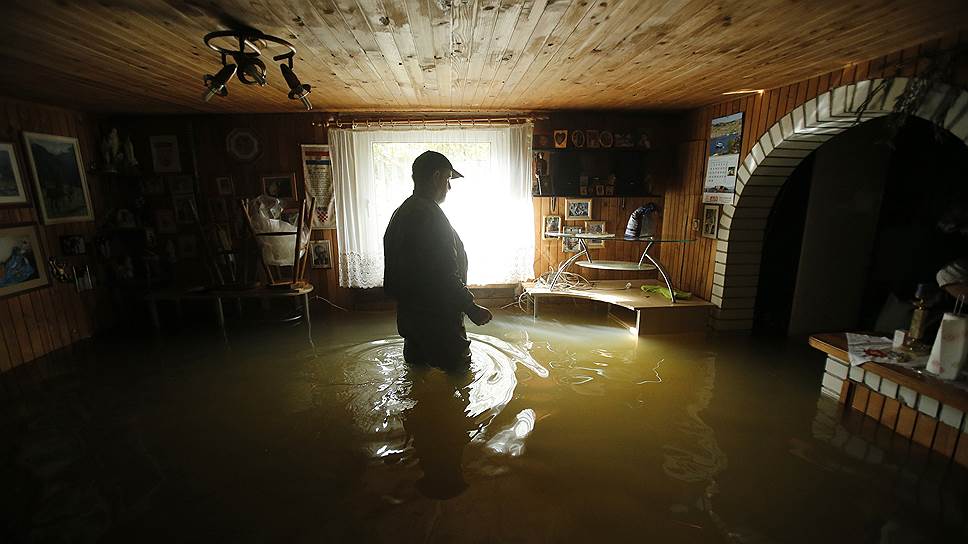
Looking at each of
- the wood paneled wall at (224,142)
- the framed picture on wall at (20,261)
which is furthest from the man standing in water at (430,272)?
the framed picture on wall at (20,261)

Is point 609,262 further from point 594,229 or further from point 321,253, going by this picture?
point 321,253

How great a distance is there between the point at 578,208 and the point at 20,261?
17.4 ft

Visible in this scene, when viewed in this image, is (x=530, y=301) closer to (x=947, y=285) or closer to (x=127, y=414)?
(x=947, y=285)

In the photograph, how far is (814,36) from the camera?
90.0 inches

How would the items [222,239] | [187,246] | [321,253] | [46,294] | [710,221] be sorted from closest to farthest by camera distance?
1. [46,294]
2. [710,221]
3. [222,239]
4. [187,246]
5. [321,253]

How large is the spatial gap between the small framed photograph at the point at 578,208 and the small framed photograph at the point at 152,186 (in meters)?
4.63

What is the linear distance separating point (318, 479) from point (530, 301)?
3343 millimetres

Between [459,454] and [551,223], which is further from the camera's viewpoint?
[551,223]

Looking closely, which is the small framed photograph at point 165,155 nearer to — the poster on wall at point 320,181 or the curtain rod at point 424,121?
the poster on wall at point 320,181

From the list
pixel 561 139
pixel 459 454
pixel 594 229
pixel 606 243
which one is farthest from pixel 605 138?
pixel 459 454

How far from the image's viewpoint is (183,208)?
4805 millimetres

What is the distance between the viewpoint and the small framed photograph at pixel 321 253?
4.98 meters

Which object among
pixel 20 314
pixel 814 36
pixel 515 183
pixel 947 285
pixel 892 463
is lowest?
pixel 892 463

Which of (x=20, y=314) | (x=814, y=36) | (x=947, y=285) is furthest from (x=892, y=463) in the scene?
(x=20, y=314)
